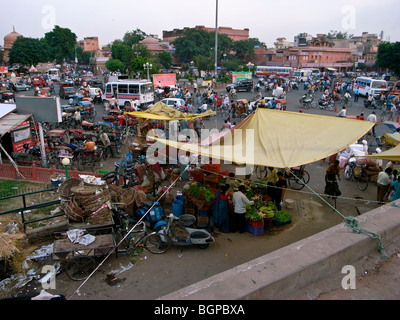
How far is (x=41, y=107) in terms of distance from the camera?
12.4 metres

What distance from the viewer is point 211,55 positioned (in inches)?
2525

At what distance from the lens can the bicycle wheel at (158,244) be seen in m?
6.91

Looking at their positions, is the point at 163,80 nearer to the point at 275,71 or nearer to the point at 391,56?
the point at 275,71

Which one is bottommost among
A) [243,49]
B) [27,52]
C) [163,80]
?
[163,80]

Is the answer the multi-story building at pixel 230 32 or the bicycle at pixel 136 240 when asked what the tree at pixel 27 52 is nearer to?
the multi-story building at pixel 230 32

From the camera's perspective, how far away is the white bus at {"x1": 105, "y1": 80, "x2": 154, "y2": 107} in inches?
961

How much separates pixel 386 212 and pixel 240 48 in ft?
240

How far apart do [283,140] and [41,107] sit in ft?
31.4

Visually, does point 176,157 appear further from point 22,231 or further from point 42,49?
point 42,49

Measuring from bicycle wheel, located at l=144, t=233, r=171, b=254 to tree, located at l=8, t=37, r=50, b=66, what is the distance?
66.3 metres

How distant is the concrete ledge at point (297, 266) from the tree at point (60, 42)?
249ft

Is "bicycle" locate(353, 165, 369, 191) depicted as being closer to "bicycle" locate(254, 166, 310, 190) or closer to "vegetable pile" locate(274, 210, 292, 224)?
"bicycle" locate(254, 166, 310, 190)

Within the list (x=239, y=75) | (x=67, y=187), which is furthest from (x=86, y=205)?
(x=239, y=75)
